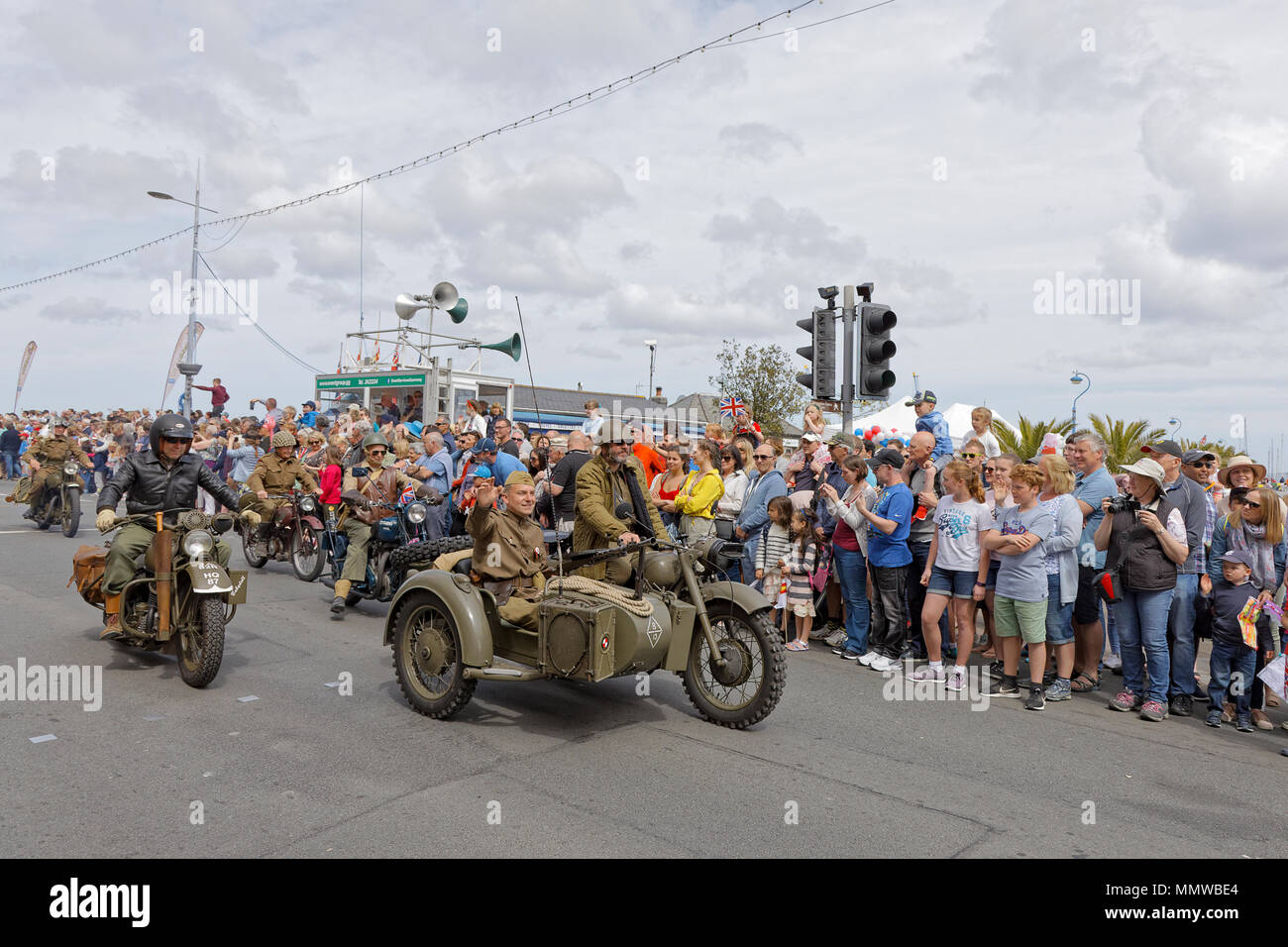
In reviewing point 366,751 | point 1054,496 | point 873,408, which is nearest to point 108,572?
point 366,751

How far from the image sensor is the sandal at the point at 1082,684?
741 centimetres

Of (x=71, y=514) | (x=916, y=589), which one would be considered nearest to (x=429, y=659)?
(x=916, y=589)

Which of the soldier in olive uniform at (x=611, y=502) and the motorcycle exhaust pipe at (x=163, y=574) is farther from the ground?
the soldier in olive uniform at (x=611, y=502)

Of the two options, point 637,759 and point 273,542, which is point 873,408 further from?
point 637,759

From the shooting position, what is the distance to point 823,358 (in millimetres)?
11016

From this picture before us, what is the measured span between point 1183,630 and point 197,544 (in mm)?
7267

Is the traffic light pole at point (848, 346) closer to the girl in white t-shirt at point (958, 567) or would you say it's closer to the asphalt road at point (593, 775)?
the girl in white t-shirt at point (958, 567)

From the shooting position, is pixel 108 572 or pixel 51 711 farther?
pixel 108 572

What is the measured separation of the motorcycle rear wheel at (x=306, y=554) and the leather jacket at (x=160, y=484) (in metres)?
4.09

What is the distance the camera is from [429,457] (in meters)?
11.6

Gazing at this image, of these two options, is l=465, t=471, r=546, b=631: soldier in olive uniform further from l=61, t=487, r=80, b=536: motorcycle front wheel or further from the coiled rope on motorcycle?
l=61, t=487, r=80, b=536: motorcycle front wheel

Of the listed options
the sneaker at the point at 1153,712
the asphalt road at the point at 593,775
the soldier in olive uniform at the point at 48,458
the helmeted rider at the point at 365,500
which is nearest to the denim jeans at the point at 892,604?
the asphalt road at the point at 593,775
